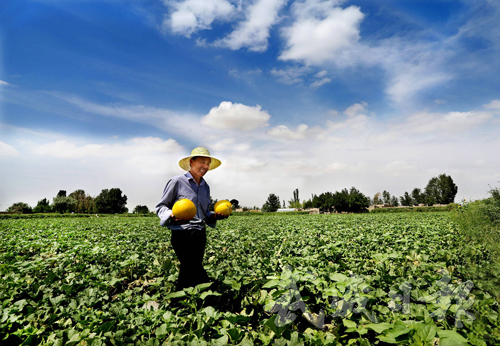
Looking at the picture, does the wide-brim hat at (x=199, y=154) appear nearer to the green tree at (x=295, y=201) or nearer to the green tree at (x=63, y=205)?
the green tree at (x=63, y=205)

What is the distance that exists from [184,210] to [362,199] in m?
73.6

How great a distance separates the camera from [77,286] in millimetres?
4254

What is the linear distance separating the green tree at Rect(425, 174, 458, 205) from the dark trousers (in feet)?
352

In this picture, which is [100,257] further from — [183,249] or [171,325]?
[171,325]

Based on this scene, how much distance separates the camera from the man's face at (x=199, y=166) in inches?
155

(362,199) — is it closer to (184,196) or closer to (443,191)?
(443,191)

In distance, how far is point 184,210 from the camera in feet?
11.7

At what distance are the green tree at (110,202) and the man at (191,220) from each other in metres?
81.5

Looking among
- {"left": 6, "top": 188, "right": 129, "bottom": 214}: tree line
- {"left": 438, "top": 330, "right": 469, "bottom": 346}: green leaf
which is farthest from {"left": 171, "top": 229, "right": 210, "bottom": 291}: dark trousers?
{"left": 6, "top": 188, "right": 129, "bottom": 214}: tree line

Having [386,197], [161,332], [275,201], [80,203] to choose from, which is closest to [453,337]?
[161,332]

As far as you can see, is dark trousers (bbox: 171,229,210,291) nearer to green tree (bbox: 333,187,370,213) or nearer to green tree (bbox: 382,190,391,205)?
green tree (bbox: 333,187,370,213)

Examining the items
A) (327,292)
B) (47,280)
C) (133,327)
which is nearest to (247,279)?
(327,292)

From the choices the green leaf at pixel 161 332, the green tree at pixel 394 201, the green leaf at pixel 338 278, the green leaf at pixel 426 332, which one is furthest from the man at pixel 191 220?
the green tree at pixel 394 201

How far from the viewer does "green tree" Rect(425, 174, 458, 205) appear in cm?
8969
